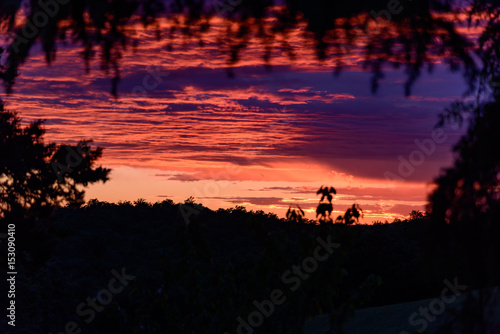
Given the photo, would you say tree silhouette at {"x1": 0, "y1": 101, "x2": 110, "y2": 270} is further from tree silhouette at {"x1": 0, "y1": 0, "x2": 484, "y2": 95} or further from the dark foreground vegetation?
tree silhouette at {"x1": 0, "y1": 0, "x2": 484, "y2": 95}

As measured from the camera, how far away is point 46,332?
72.1ft

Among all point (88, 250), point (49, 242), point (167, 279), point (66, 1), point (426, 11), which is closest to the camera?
point (66, 1)

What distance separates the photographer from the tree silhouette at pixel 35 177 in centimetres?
1731

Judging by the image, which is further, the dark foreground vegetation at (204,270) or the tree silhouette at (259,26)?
the dark foreground vegetation at (204,270)

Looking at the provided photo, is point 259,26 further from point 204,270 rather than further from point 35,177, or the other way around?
point 204,270

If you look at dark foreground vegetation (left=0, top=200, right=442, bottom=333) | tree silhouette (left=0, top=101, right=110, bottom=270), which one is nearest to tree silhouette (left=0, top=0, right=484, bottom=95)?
dark foreground vegetation (left=0, top=200, right=442, bottom=333)

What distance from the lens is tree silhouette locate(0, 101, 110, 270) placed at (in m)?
17.3

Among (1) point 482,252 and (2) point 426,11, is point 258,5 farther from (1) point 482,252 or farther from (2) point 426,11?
(1) point 482,252

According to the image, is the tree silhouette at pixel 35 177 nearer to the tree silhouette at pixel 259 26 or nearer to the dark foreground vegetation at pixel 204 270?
the dark foreground vegetation at pixel 204 270

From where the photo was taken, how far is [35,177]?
61.2 feet

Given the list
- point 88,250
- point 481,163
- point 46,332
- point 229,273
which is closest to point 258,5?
point 481,163

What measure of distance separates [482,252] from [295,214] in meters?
4.27

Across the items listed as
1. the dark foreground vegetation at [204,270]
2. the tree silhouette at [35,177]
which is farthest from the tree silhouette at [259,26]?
the tree silhouette at [35,177]

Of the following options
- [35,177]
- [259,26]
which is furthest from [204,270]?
[259,26]
